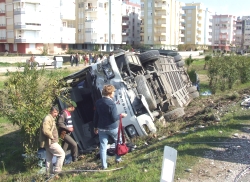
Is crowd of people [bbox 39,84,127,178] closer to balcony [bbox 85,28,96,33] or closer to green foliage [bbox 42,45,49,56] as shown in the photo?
green foliage [bbox 42,45,49,56]

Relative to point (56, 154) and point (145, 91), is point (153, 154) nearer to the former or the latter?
point (56, 154)

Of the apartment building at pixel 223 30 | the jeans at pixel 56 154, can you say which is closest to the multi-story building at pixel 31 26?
the jeans at pixel 56 154

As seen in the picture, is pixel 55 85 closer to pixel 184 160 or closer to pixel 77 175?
pixel 77 175

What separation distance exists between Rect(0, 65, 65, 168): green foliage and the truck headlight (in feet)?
6.94

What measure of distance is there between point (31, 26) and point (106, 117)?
176ft

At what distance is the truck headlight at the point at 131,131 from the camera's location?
30.3 ft

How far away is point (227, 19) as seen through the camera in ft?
458

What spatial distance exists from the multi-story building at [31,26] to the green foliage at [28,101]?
50.5 m

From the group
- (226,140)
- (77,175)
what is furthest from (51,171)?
(226,140)

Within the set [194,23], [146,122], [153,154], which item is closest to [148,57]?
[146,122]

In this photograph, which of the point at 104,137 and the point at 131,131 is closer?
the point at 104,137

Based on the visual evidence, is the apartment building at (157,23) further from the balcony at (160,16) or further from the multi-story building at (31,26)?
the multi-story building at (31,26)

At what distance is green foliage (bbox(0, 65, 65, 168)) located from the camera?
788cm

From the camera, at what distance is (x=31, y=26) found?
57281mm
